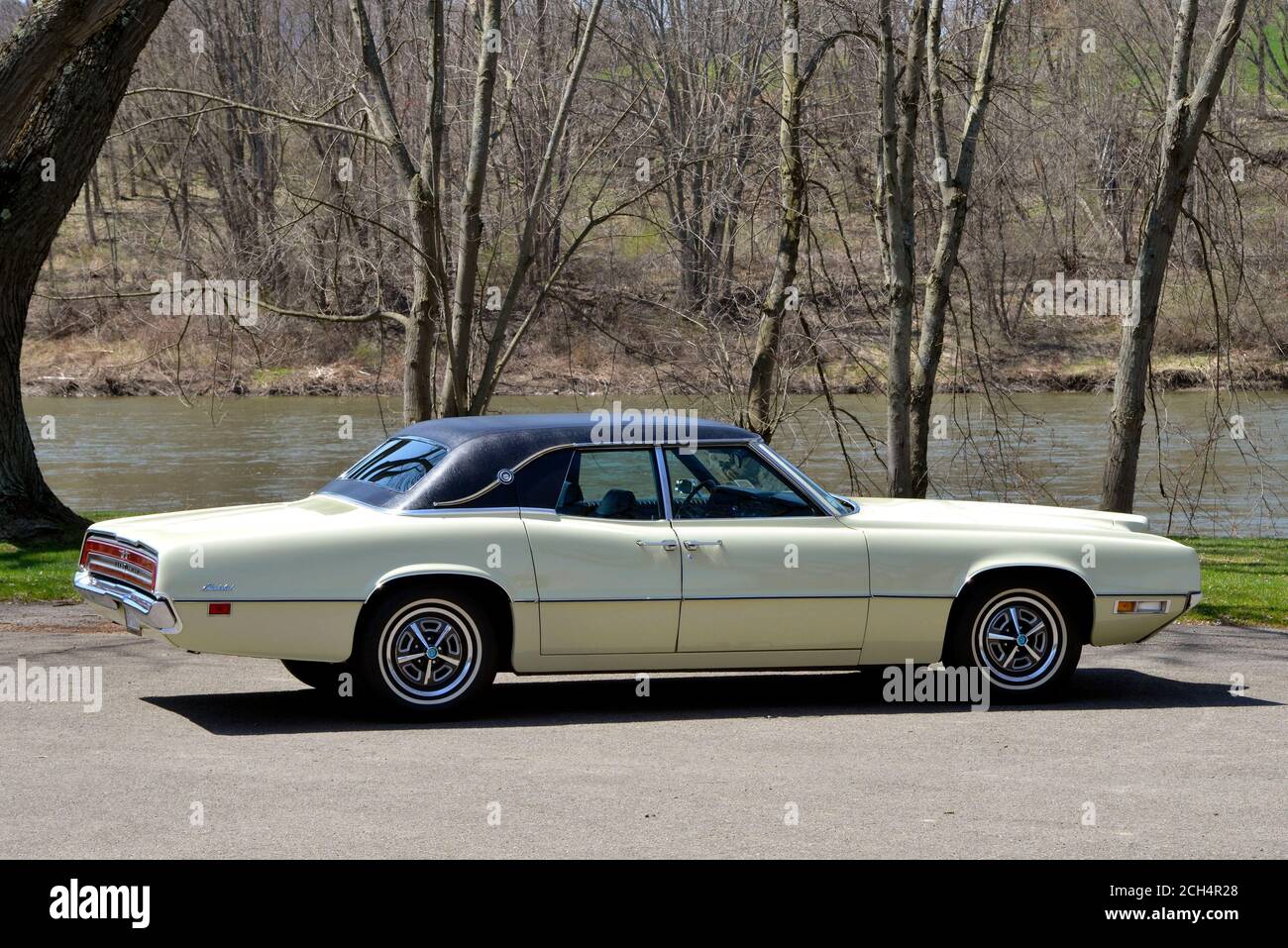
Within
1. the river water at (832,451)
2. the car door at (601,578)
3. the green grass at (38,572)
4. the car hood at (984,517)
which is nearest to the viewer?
the car door at (601,578)

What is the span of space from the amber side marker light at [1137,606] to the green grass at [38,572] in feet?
25.4

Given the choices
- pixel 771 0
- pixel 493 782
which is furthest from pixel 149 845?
pixel 771 0

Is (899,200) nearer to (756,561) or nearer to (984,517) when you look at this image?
(984,517)

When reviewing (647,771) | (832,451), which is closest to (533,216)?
(647,771)

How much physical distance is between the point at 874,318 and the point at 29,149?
9314 mm

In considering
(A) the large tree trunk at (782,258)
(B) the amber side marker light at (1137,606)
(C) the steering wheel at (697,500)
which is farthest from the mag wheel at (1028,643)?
(A) the large tree trunk at (782,258)

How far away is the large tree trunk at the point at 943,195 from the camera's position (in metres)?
16.5

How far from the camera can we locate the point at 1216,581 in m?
13.6

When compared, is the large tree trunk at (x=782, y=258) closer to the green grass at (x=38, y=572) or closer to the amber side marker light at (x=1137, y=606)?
the green grass at (x=38, y=572)

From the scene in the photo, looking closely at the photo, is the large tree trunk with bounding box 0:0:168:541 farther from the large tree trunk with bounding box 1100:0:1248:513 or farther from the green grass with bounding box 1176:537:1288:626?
the green grass with bounding box 1176:537:1288:626

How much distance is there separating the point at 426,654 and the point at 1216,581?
28.8 ft

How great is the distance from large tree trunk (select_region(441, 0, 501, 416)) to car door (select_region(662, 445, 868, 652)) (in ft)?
22.7

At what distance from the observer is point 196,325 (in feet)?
100

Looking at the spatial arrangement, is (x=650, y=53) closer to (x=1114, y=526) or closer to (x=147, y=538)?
(x=1114, y=526)
